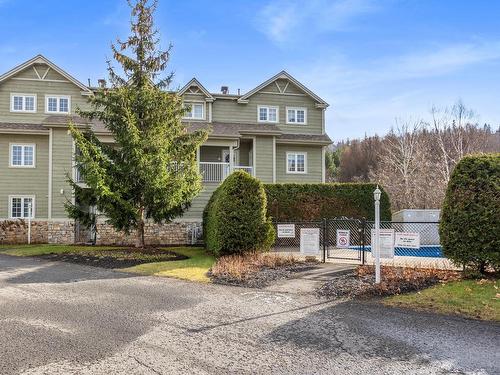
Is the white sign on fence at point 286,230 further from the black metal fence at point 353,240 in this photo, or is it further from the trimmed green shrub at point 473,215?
the trimmed green shrub at point 473,215

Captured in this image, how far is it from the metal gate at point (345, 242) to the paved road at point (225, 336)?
18.8ft

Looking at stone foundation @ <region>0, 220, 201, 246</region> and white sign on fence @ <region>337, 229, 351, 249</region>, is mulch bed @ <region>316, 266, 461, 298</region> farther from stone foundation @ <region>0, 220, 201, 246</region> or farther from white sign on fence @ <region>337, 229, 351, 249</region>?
stone foundation @ <region>0, 220, 201, 246</region>

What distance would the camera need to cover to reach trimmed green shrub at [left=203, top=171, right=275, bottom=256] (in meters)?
14.6

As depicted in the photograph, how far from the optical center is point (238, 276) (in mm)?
11273

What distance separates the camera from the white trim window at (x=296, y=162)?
27.9 meters

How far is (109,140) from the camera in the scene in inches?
969

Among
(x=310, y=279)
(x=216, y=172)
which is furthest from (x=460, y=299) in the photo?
(x=216, y=172)

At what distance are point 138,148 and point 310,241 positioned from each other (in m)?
7.54

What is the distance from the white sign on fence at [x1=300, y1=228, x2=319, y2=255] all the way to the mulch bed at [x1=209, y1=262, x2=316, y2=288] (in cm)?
139

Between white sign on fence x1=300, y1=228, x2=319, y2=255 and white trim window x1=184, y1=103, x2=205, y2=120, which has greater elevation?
white trim window x1=184, y1=103, x2=205, y2=120

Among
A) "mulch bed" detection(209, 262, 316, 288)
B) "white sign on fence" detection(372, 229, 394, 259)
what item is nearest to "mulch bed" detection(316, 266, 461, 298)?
"white sign on fence" detection(372, 229, 394, 259)

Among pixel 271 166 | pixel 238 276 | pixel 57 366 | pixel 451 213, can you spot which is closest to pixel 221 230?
pixel 238 276

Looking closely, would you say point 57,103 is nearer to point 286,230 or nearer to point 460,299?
point 286,230

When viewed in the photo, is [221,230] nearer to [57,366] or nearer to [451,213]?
[451,213]
